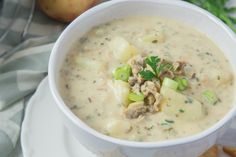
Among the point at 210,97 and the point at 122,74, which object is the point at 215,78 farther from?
the point at 122,74

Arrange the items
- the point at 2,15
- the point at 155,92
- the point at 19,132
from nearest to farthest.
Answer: the point at 155,92, the point at 19,132, the point at 2,15

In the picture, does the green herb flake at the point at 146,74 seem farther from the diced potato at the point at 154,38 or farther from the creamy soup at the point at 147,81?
the diced potato at the point at 154,38

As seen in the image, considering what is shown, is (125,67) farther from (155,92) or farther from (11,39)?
(11,39)

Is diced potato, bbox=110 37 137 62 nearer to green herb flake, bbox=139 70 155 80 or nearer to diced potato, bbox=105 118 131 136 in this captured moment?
green herb flake, bbox=139 70 155 80

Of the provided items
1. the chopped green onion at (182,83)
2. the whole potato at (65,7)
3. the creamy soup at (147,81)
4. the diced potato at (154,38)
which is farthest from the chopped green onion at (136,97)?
the whole potato at (65,7)

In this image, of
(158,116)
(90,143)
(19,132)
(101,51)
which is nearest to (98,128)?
(90,143)
